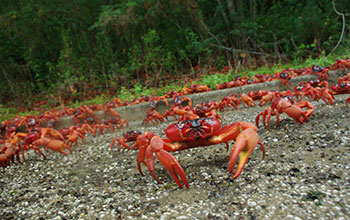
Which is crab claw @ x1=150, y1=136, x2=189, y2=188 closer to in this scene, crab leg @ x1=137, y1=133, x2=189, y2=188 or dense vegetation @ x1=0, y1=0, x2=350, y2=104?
crab leg @ x1=137, y1=133, x2=189, y2=188

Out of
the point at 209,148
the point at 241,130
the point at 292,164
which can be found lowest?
the point at 209,148

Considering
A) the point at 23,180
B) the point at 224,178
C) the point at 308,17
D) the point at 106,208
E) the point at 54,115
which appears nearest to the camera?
the point at 106,208

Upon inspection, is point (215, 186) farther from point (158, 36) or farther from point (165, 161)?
point (158, 36)

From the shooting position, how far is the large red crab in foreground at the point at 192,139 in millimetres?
1975

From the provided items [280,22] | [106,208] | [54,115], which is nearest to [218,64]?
[280,22]

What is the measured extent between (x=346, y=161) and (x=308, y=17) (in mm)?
9540

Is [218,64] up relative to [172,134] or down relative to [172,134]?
down

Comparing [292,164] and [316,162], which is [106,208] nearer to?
[292,164]

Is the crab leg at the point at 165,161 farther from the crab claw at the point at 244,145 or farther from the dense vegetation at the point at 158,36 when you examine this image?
the dense vegetation at the point at 158,36

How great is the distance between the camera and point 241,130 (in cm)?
213

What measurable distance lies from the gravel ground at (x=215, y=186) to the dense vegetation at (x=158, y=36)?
6387mm

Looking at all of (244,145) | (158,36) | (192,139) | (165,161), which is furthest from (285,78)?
(158,36)

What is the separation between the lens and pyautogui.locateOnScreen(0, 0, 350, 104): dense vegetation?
9.76 m

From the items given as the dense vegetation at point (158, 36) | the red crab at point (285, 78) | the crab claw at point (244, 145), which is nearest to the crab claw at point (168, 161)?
the crab claw at point (244, 145)
